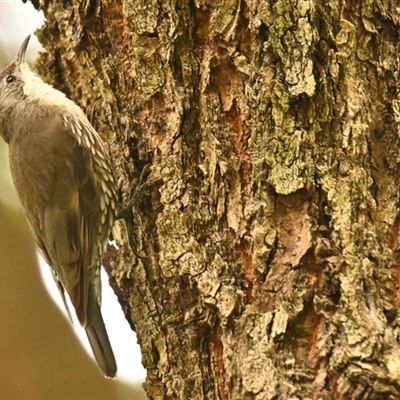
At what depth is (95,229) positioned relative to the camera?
331 centimetres

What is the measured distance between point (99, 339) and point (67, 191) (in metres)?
0.77

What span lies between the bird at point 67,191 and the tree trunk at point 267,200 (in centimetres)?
63

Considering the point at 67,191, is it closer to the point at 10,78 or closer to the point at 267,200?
the point at 10,78

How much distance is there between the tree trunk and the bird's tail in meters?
0.59

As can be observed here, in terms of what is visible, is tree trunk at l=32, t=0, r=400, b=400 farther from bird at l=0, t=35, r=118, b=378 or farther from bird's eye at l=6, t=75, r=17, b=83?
bird's eye at l=6, t=75, r=17, b=83

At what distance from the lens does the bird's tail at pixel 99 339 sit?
3033 mm

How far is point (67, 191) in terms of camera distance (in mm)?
3396

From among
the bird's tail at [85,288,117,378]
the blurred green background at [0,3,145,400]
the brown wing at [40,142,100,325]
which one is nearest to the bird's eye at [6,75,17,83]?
the brown wing at [40,142,100,325]

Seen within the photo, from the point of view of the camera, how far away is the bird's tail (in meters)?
3.03

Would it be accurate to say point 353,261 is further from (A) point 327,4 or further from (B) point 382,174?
(A) point 327,4

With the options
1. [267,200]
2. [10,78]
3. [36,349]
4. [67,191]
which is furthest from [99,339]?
[10,78]

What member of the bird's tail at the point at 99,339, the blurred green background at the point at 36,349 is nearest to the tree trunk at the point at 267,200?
the bird's tail at the point at 99,339

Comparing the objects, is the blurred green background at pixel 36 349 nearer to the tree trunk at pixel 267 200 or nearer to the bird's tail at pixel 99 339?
the bird's tail at pixel 99 339

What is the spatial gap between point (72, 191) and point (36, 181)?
19 cm
